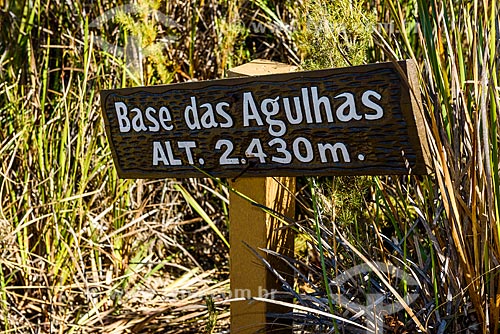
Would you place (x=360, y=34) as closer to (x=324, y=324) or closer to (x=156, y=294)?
(x=324, y=324)

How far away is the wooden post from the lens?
1.48m

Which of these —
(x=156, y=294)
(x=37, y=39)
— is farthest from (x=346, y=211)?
(x=37, y=39)

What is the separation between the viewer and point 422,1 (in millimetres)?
1235

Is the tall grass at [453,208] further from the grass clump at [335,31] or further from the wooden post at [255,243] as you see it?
the wooden post at [255,243]

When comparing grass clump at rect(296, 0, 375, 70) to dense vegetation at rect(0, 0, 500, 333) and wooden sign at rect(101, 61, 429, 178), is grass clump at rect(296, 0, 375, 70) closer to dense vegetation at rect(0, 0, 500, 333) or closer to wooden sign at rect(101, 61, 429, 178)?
dense vegetation at rect(0, 0, 500, 333)

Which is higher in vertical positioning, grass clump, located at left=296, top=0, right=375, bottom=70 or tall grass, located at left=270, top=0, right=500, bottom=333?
grass clump, located at left=296, top=0, right=375, bottom=70

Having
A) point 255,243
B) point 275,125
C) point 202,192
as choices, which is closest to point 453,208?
point 275,125

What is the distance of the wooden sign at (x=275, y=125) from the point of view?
1225mm

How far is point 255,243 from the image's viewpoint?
1.50 metres

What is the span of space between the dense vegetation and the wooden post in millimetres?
70

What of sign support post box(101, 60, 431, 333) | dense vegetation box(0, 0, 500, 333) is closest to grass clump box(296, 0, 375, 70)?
dense vegetation box(0, 0, 500, 333)

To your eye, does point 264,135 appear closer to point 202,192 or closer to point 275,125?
point 275,125

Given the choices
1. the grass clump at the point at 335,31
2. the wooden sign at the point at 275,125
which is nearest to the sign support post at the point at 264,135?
the wooden sign at the point at 275,125

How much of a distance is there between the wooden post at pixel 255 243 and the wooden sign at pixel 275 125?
93 mm
